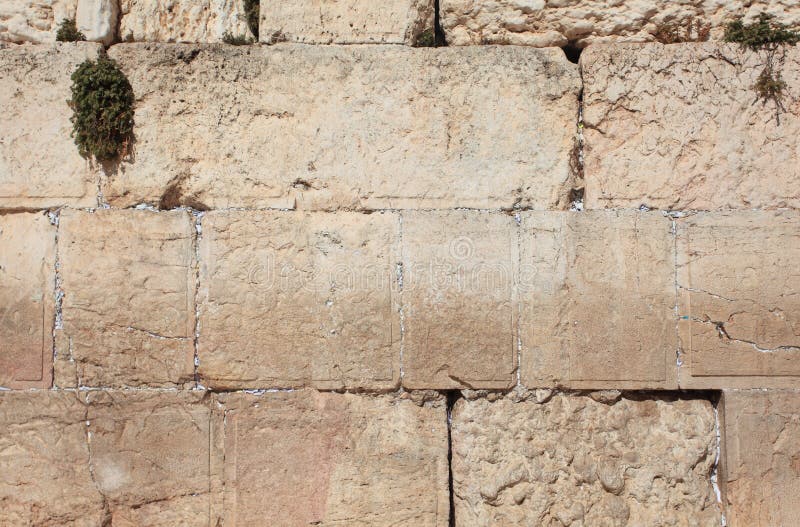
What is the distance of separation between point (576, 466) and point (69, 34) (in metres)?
3.73

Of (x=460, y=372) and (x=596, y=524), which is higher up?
(x=460, y=372)

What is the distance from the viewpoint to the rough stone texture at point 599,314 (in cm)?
339

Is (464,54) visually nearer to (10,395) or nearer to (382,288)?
(382,288)

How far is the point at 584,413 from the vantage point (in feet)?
11.2

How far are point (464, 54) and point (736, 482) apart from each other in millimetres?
2756

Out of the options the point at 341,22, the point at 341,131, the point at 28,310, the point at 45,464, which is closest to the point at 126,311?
the point at 28,310

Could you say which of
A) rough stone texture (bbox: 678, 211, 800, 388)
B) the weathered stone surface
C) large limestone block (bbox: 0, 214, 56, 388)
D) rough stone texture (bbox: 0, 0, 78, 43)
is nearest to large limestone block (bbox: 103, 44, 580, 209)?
large limestone block (bbox: 0, 214, 56, 388)

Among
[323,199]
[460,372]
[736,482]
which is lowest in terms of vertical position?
[736,482]

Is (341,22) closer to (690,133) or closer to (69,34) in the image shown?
(69,34)

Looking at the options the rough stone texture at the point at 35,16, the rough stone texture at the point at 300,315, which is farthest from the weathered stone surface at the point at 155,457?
the rough stone texture at the point at 35,16

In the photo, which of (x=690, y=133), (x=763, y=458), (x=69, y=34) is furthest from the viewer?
(x=69, y=34)

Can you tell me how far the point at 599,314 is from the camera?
3.39 m

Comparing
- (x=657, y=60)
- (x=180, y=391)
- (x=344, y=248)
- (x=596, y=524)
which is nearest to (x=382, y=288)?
(x=344, y=248)

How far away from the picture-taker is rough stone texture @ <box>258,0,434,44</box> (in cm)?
356
